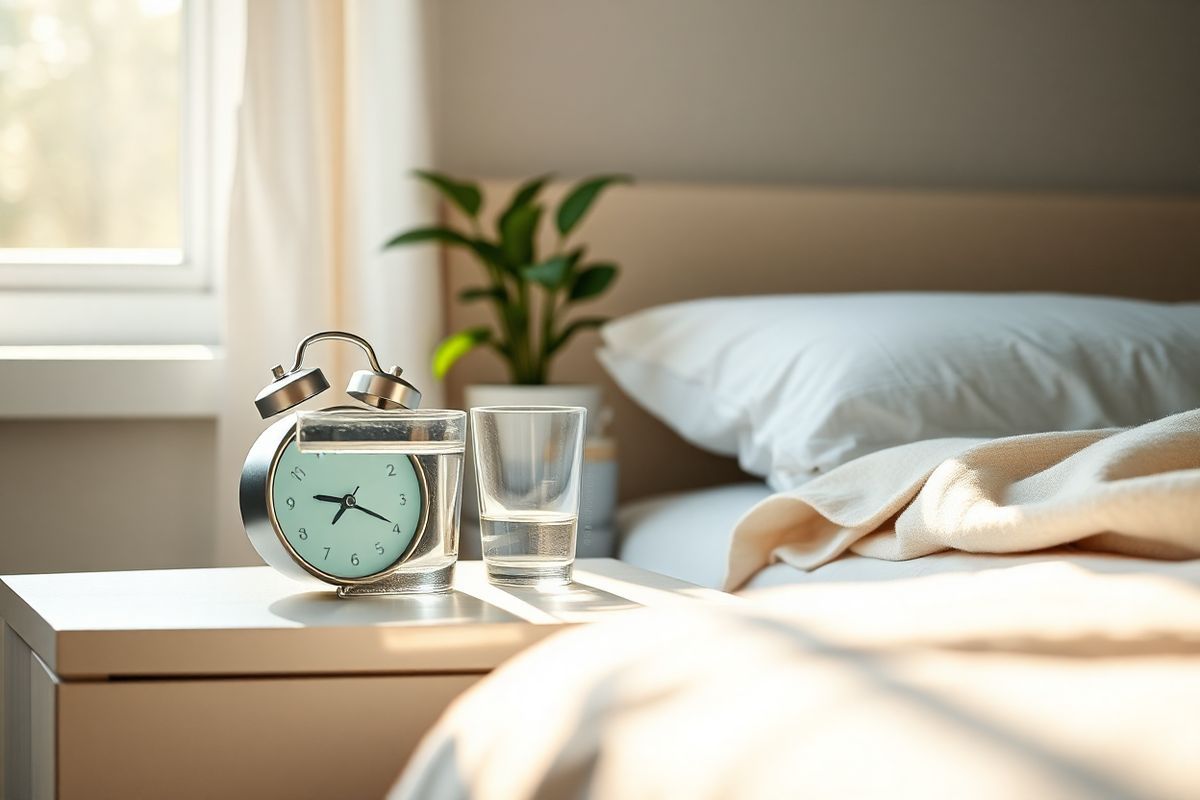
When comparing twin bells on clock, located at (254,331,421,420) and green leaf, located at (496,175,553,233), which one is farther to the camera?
green leaf, located at (496,175,553,233)

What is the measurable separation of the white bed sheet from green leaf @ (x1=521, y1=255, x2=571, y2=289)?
13.1 inches

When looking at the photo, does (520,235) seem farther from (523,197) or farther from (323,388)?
(323,388)

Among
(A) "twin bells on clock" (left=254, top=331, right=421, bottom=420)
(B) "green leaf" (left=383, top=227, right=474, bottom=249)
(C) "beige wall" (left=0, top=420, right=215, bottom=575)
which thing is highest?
(B) "green leaf" (left=383, top=227, right=474, bottom=249)

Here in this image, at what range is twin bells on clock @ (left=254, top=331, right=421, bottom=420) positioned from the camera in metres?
0.90

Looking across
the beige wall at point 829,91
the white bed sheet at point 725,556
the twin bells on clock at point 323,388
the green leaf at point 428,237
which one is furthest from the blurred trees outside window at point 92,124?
the twin bells on clock at point 323,388

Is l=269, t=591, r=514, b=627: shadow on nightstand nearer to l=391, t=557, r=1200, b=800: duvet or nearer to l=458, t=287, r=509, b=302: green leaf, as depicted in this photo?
l=391, t=557, r=1200, b=800: duvet

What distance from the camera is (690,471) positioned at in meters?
2.03

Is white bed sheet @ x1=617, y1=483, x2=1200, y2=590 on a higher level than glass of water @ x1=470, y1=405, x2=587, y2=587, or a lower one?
lower

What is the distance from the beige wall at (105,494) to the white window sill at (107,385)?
0.04 meters

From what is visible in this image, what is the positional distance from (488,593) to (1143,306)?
3.47ft

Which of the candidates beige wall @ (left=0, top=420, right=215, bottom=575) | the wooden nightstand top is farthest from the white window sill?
the wooden nightstand top

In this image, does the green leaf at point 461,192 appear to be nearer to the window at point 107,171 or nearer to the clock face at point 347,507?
the window at point 107,171

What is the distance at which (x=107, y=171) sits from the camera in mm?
2154

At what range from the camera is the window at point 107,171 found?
2.09 metres
